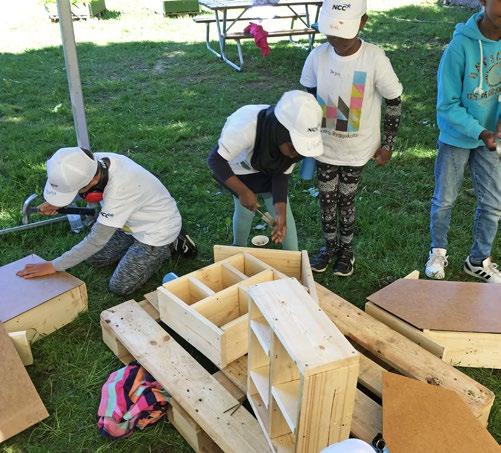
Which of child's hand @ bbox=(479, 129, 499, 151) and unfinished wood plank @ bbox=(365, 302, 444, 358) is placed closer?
unfinished wood plank @ bbox=(365, 302, 444, 358)

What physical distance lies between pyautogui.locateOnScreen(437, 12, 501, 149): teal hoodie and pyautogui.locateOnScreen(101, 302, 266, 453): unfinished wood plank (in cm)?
192

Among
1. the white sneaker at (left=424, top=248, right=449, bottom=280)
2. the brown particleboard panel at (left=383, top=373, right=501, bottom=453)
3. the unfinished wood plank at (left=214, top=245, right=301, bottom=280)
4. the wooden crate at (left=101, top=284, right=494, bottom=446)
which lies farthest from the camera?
the white sneaker at (left=424, top=248, right=449, bottom=280)

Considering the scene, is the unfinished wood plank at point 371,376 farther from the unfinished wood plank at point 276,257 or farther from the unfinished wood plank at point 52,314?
the unfinished wood plank at point 52,314

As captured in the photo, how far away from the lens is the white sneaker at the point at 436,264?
11.1 ft

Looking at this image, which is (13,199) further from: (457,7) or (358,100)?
(457,7)

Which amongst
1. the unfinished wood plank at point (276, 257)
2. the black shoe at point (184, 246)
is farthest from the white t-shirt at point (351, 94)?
the black shoe at point (184, 246)

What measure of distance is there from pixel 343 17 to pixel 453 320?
1.64 metres

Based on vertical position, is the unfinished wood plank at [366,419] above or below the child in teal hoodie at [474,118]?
below

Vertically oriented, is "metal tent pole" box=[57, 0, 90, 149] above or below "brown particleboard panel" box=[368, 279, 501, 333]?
above

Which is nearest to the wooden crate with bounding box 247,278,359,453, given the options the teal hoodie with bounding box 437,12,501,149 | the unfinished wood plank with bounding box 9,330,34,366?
the unfinished wood plank with bounding box 9,330,34,366

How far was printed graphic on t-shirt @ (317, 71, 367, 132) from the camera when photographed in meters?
2.82

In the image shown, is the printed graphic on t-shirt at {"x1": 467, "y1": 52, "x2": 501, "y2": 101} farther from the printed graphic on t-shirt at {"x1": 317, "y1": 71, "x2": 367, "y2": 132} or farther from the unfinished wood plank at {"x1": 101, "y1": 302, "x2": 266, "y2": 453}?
the unfinished wood plank at {"x1": 101, "y1": 302, "x2": 266, "y2": 453}

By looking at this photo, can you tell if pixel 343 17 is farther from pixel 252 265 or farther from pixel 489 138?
pixel 252 265

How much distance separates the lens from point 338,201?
3289 mm
